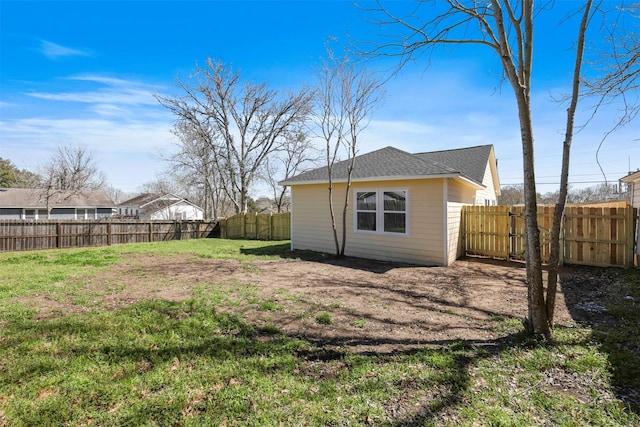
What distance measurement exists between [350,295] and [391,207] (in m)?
4.41

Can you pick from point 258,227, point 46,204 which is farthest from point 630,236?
point 46,204

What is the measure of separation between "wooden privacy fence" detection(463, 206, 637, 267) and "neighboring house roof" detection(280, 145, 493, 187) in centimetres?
144

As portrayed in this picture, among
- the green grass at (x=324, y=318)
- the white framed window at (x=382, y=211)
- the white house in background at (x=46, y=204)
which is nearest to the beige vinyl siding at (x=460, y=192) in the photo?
the white framed window at (x=382, y=211)

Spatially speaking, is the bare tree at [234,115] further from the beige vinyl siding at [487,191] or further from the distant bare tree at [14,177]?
the distant bare tree at [14,177]

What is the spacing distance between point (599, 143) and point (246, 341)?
6.01 metres

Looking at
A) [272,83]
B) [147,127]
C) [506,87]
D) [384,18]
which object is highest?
[272,83]

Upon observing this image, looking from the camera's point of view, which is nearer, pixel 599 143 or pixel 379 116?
pixel 599 143

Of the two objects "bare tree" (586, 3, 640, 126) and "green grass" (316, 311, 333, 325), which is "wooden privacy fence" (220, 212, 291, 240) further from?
"bare tree" (586, 3, 640, 126)

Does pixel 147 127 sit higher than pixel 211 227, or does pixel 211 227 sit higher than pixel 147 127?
pixel 147 127

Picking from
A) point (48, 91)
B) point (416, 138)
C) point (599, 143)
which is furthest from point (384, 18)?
point (48, 91)

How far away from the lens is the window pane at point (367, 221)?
930 centimetres

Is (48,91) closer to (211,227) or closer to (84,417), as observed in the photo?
(211,227)

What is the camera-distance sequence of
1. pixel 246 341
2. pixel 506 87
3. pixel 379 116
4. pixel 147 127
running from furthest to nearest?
1. pixel 147 127
2. pixel 379 116
3. pixel 506 87
4. pixel 246 341

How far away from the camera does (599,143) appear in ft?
15.3
